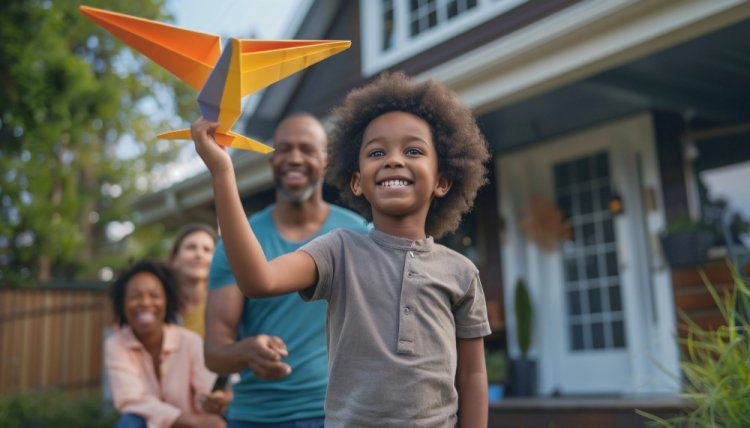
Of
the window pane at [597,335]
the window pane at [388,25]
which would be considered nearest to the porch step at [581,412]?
the window pane at [597,335]

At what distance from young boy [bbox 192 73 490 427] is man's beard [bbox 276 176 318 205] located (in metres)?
0.74

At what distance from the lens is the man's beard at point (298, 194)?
2559 millimetres

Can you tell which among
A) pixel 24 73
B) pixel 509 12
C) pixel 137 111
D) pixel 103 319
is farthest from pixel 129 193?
pixel 509 12

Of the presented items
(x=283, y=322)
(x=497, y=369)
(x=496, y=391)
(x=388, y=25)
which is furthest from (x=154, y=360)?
(x=388, y=25)

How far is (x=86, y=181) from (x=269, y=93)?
936cm

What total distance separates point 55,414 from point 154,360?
3914 millimetres

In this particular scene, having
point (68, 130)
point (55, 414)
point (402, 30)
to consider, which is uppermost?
point (402, 30)

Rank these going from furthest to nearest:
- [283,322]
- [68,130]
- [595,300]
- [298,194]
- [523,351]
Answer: [68,130] → [523,351] → [595,300] → [298,194] → [283,322]

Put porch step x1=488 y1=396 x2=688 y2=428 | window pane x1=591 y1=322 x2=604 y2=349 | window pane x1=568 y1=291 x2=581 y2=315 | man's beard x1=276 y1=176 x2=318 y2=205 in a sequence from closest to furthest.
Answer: man's beard x1=276 y1=176 x2=318 y2=205, porch step x1=488 y1=396 x2=688 y2=428, window pane x1=591 y1=322 x2=604 y2=349, window pane x1=568 y1=291 x2=581 y2=315

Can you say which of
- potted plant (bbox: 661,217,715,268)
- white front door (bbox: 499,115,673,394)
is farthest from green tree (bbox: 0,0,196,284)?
potted plant (bbox: 661,217,715,268)

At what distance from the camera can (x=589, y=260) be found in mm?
6641

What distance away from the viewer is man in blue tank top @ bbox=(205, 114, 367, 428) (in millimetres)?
2301

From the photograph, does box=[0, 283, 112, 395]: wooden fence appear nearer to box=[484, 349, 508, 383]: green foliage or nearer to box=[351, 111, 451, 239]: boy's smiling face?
box=[484, 349, 508, 383]: green foliage

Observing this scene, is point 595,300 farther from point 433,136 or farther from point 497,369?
point 433,136
